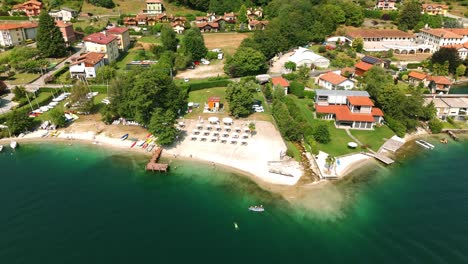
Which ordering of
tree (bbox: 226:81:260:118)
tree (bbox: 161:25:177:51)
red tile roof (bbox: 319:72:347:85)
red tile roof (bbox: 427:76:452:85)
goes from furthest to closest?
tree (bbox: 161:25:177:51) → red tile roof (bbox: 427:76:452:85) → red tile roof (bbox: 319:72:347:85) → tree (bbox: 226:81:260:118)

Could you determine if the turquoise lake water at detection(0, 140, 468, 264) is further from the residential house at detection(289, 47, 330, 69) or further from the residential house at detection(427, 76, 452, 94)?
the residential house at detection(289, 47, 330, 69)

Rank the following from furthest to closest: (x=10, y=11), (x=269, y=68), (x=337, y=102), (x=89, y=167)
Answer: (x=10, y=11), (x=269, y=68), (x=337, y=102), (x=89, y=167)

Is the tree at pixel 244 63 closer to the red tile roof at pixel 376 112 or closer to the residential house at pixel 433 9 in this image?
the red tile roof at pixel 376 112

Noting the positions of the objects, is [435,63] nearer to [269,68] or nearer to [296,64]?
[296,64]

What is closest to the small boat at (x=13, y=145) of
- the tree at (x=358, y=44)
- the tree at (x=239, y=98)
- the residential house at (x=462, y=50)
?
the tree at (x=239, y=98)

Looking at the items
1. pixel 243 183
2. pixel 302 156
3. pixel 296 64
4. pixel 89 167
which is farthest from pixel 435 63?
pixel 89 167

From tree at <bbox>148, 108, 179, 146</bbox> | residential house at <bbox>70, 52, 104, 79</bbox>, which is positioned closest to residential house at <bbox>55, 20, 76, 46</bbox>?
residential house at <bbox>70, 52, 104, 79</bbox>

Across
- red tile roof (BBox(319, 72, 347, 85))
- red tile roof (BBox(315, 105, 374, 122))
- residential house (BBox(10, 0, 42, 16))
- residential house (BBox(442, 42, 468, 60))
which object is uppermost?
residential house (BBox(10, 0, 42, 16))
